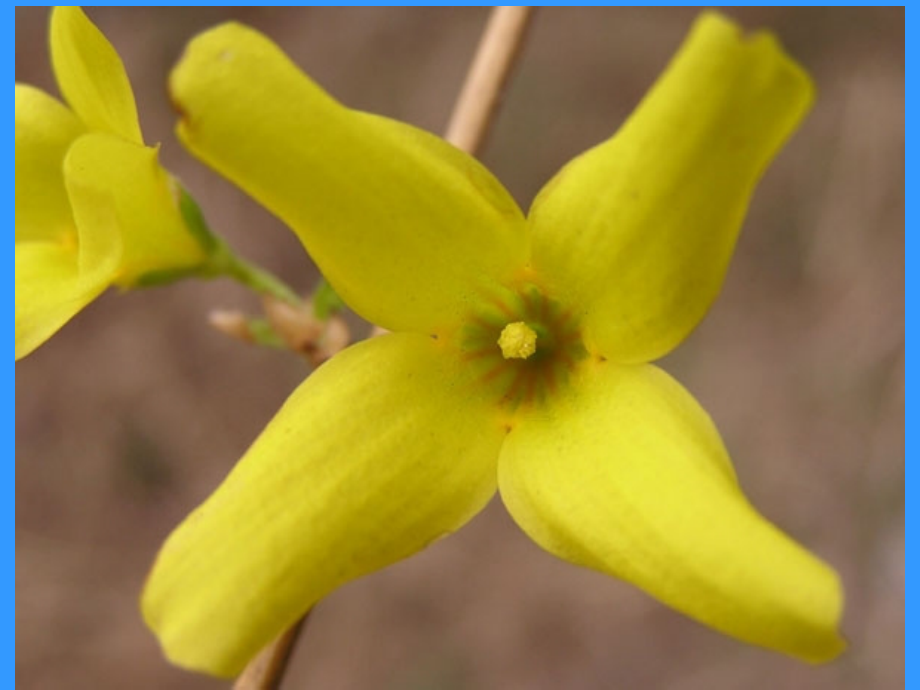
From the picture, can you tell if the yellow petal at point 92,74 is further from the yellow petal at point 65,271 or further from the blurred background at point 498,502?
the blurred background at point 498,502

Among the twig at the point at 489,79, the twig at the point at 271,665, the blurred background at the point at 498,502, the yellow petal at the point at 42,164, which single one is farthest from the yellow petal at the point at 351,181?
the blurred background at the point at 498,502

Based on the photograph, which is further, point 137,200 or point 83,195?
point 137,200

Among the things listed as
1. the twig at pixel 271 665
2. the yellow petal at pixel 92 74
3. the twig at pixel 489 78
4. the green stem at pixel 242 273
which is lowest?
the twig at pixel 271 665

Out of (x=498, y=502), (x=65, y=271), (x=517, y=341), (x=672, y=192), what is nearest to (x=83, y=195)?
(x=65, y=271)

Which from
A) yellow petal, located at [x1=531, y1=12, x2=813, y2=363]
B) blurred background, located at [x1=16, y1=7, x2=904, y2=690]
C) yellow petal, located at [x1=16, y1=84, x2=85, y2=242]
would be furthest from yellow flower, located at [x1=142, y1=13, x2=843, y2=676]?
blurred background, located at [x1=16, y1=7, x2=904, y2=690]

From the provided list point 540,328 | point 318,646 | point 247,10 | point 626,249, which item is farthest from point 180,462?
point 626,249

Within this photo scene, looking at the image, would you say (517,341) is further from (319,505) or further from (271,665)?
(271,665)

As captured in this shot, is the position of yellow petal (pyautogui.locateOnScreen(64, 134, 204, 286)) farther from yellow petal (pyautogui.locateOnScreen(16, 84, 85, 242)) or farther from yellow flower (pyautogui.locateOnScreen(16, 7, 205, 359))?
yellow petal (pyautogui.locateOnScreen(16, 84, 85, 242))
